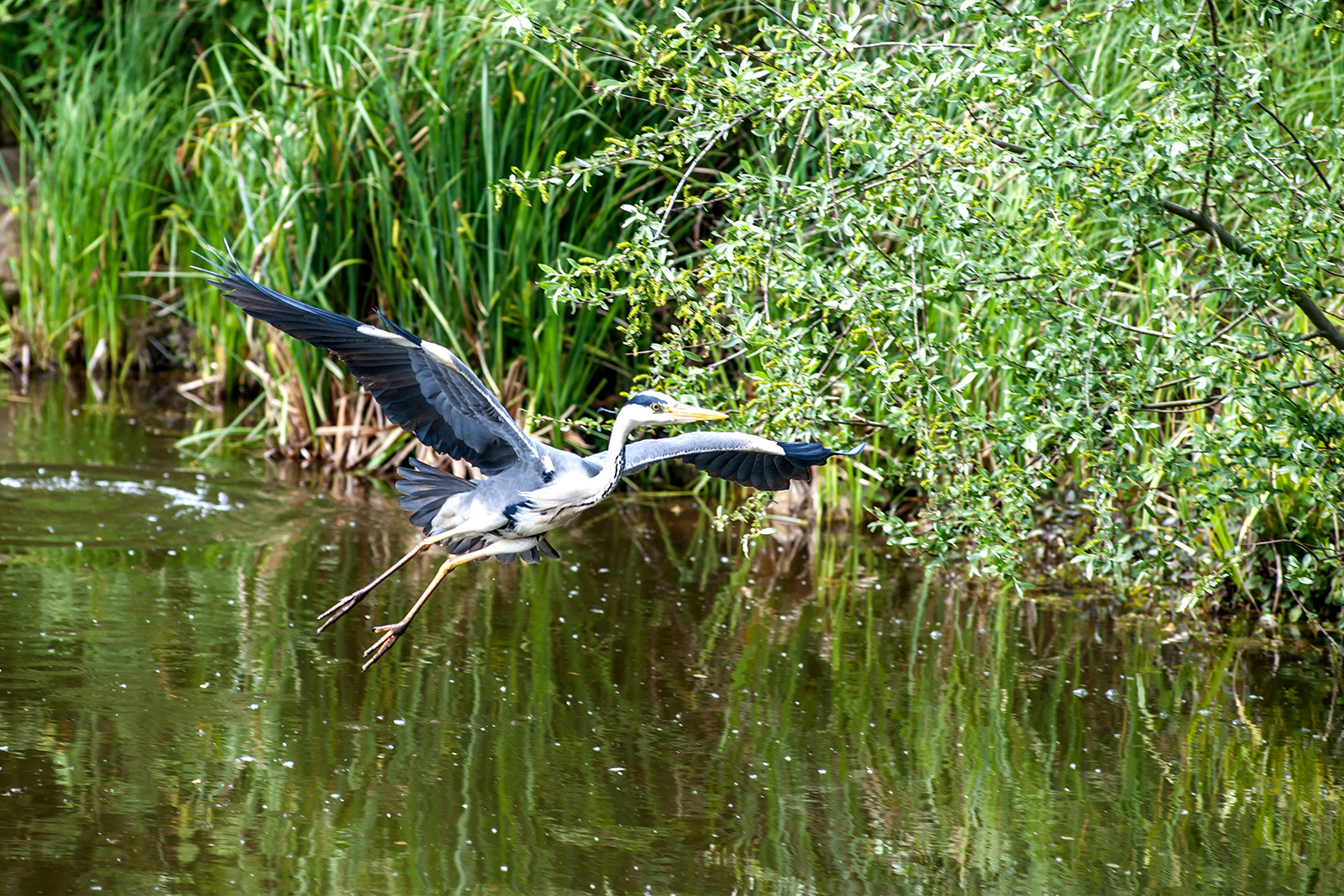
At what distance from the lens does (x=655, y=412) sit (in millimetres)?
4074

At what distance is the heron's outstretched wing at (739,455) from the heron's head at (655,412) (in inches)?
4.3

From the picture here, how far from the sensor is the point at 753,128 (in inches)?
174

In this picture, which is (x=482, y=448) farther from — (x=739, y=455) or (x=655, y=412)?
(x=739, y=455)

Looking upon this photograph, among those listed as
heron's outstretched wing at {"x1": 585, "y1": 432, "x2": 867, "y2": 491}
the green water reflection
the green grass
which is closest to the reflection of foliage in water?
the green water reflection

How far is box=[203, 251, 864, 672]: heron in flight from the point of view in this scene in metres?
3.88

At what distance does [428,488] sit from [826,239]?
3413 mm

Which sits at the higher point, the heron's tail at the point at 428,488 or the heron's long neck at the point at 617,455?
the heron's long neck at the point at 617,455

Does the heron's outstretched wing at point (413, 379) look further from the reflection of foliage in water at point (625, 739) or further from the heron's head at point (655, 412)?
the reflection of foliage in water at point (625, 739)

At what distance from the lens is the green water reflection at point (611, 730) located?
3.66 metres

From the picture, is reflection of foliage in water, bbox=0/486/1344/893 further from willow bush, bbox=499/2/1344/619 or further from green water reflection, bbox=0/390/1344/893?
willow bush, bbox=499/2/1344/619

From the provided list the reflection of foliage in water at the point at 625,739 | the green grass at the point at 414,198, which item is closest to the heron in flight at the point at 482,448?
the reflection of foliage in water at the point at 625,739

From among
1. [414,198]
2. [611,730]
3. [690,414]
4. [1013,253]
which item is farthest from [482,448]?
[414,198]

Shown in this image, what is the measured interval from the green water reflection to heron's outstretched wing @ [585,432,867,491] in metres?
0.89

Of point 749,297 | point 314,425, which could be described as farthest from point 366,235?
point 749,297
